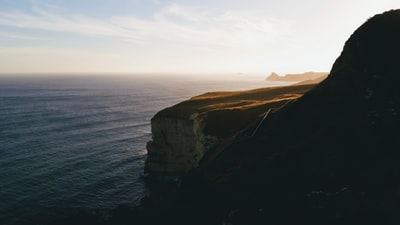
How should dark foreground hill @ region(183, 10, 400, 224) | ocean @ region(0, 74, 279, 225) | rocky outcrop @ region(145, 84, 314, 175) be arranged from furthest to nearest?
rocky outcrop @ region(145, 84, 314, 175)
ocean @ region(0, 74, 279, 225)
dark foreground hill @ region(183, 10, 400, 224)

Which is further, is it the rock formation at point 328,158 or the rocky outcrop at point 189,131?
the rocky outcrop at point 189,131

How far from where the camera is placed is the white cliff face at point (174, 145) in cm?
6016

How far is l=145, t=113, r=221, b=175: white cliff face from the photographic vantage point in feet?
197

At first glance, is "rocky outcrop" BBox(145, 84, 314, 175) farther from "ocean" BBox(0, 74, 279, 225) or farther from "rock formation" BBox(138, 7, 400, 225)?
"rock formation" BBox(138, 7, 400, 225)

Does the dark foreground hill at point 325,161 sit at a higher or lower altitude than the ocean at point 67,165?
higher

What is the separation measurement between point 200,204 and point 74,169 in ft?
136

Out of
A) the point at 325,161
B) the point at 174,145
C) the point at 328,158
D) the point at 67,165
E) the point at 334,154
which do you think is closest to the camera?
the point at 325,161

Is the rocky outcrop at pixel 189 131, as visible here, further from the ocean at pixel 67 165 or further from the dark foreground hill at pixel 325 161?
the dark foreground hill at pixel 325 161

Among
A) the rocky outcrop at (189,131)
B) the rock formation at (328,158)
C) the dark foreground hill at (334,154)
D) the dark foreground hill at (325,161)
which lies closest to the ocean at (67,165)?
the rocky outcrop at (189,131)

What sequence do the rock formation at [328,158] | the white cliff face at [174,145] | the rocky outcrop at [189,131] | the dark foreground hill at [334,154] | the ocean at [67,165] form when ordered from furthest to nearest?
Result: the white cliff face at [174,145]
the rocky outcrop at [189,131]
the ocean at [67,165]
the rock formation at [328,158]
the dark foreground hill at [334,154]

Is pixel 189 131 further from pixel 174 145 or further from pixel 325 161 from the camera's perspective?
pixel 325 161

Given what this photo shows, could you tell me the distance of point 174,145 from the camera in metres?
62.4

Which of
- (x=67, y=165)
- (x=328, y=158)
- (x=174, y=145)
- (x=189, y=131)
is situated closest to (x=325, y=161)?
(x=328, y=158)

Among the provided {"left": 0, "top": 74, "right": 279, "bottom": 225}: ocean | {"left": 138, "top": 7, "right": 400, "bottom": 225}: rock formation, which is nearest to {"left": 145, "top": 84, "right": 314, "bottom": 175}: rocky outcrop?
{"left": 0, "top": 74, "right": 279, "bottom": 225}: ocean
